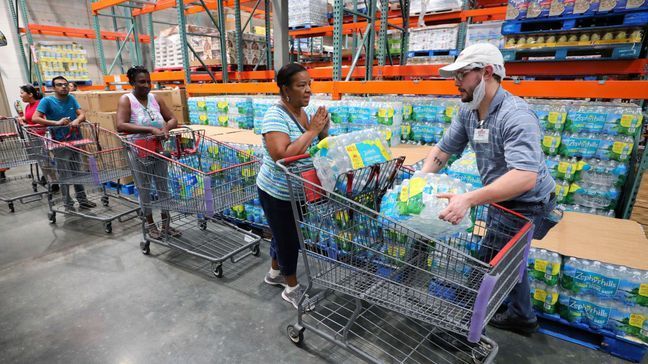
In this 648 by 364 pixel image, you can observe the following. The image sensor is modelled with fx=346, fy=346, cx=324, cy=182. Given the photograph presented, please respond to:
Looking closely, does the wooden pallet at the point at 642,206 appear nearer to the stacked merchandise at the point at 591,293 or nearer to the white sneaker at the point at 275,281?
the stacked merchandise at the point at 591,293

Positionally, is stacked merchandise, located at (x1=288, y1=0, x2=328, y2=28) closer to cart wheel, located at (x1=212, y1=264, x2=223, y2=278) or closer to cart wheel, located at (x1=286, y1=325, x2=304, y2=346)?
cart wheel, located at (x1=212, y1=264, x2=223, y2=278)

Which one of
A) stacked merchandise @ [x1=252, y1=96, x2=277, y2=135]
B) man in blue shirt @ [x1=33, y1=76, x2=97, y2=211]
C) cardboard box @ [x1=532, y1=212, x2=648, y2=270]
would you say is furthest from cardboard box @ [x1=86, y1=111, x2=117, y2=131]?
cardboard box @ [x1=532, y1=212, x2=648, y2=270]

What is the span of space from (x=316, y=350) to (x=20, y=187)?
6.49 metres

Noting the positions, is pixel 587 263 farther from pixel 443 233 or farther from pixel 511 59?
pixel 511 59

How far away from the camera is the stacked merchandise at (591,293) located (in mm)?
2086

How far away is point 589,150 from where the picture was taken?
2.84 meters

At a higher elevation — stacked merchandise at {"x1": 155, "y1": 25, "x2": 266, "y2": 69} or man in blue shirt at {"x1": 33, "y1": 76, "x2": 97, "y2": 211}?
stacked merchandise at {"x1": 155, "y1": 25, "x2": 266, "y2": 69}

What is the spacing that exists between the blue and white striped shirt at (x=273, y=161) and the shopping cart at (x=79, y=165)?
2.37 metres

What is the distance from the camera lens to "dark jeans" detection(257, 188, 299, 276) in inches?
92.8

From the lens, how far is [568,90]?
Answer: 2914 mm

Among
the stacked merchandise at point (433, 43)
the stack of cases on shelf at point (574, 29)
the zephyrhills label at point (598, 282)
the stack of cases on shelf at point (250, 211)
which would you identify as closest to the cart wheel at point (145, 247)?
the stack of cases on shelf at point (250, 211)

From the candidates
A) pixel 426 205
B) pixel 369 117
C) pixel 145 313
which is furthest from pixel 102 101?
A: pixel 426 205

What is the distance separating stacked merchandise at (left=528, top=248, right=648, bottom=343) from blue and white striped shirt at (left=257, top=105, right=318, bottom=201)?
1.75 meters

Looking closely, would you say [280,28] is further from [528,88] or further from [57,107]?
[57,107]
